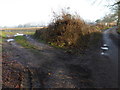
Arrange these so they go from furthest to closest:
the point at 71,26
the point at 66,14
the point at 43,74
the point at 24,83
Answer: the point at 66,14, the point at 71,26, the point at 43,74, the point at 24,83

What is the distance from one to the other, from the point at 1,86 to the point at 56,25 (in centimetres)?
969

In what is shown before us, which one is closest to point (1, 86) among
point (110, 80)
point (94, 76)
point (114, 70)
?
point (94, 76)

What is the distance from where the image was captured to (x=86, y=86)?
11.7 feet

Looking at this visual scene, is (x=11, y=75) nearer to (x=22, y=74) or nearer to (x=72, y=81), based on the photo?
(x=22, y=74)

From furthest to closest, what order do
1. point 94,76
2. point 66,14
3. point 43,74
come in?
point 66,14
point 43,74
point 94,76

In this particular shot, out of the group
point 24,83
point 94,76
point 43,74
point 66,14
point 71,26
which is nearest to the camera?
point 24,83

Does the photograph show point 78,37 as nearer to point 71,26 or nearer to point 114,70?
point 71,26

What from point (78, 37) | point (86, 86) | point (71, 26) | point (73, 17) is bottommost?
point (86, 86)

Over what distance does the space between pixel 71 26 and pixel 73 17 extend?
5.77 feet

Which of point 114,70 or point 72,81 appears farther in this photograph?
point 114,70

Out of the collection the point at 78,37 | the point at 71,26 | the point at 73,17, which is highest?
the point at 73,17

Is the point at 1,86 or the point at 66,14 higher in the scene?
the point at 66,14

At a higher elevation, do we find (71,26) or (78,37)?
(71,26)

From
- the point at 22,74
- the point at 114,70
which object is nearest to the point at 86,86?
the point at 114,70
